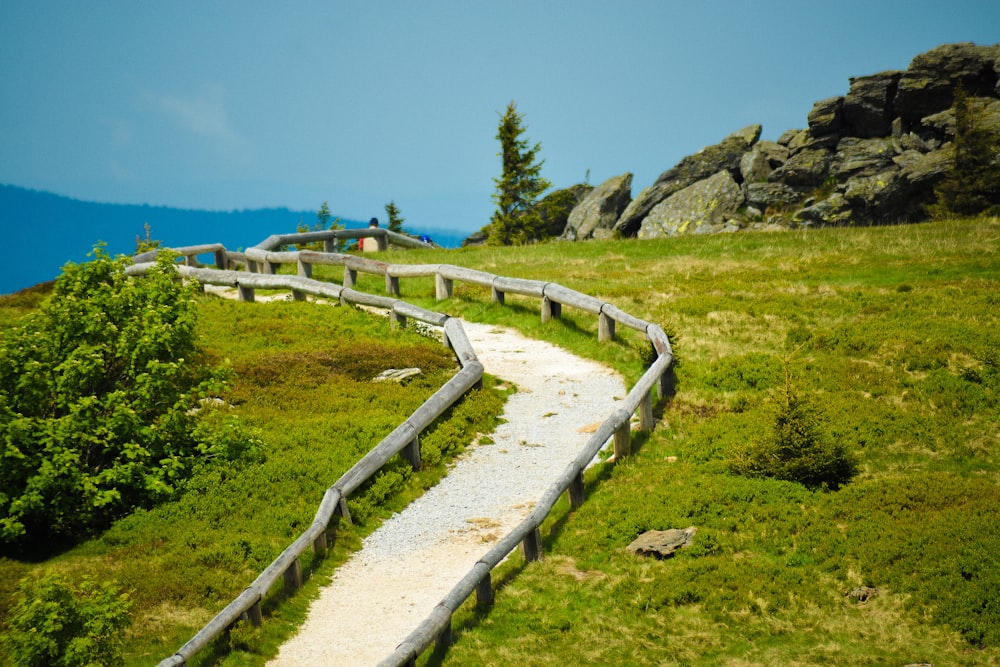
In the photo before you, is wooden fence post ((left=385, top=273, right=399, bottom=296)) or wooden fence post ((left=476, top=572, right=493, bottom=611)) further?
wooden fence post ((left=385, top=273, right=399, bottom=296))

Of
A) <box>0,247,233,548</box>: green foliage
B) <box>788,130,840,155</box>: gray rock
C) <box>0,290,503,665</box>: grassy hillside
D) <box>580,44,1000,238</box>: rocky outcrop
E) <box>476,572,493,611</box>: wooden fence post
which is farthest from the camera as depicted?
<box>788,130,840,155</box>: gray rock

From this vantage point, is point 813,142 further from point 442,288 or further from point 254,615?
point 254,615

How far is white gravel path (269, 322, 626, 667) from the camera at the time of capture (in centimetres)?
1032

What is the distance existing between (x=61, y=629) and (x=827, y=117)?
2352 inches

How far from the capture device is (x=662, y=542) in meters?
11.4

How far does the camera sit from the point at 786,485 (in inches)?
499

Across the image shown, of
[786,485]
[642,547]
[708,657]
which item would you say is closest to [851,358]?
[786,485]

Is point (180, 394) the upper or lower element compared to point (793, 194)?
lower

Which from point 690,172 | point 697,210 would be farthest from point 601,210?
point 697,210

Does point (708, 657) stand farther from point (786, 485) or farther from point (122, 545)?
point (122, 545)

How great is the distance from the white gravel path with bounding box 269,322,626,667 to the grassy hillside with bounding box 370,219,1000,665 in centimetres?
86

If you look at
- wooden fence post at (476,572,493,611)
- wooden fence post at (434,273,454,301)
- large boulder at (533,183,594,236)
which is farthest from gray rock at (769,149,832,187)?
wooden fence post at (476,572,493,611)

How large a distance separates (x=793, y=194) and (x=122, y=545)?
163 feet

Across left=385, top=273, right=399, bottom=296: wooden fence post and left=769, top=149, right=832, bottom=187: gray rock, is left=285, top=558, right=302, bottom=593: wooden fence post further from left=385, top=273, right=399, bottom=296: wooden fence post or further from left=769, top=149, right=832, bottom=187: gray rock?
left=769, top=149, right=832, bottom=187: gray rock
